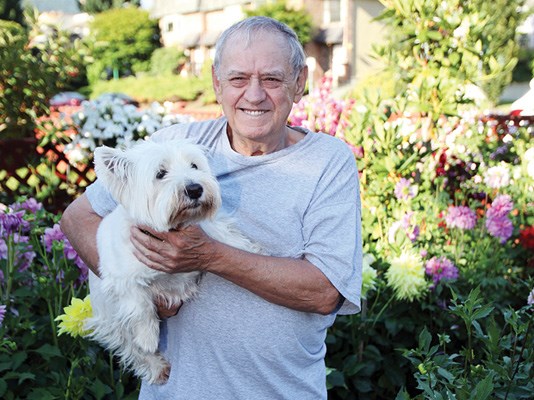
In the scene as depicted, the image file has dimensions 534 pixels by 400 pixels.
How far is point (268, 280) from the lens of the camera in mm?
1923

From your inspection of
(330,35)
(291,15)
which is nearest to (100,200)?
(291,15)

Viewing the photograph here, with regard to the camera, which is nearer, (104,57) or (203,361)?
(203,361)

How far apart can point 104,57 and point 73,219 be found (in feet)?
160

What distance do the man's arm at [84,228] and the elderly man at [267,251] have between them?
0.71 feet

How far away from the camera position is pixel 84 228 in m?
2.26

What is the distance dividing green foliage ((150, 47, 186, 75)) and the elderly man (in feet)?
147

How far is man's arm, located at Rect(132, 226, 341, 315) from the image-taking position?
192cm

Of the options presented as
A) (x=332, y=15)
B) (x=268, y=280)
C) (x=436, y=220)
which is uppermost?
(x=268, y=280)

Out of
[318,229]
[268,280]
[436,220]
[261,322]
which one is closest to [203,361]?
[261,322]

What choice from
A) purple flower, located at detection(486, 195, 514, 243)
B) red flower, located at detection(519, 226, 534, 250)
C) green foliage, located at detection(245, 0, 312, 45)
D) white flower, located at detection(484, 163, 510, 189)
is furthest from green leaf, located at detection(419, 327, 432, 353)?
green foliage, located at detection(245, 0, 312, 45)

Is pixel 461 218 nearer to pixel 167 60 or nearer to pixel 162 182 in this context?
pixel 162 182

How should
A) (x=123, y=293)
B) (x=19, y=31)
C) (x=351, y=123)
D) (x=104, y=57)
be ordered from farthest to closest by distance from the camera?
(x=104, y=57) → (x=19, y=31) → (x=351, y=123) → (x=123, y=293)

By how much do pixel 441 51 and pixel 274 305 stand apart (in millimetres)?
3659

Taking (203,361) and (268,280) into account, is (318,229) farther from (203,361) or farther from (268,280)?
(203,361)
